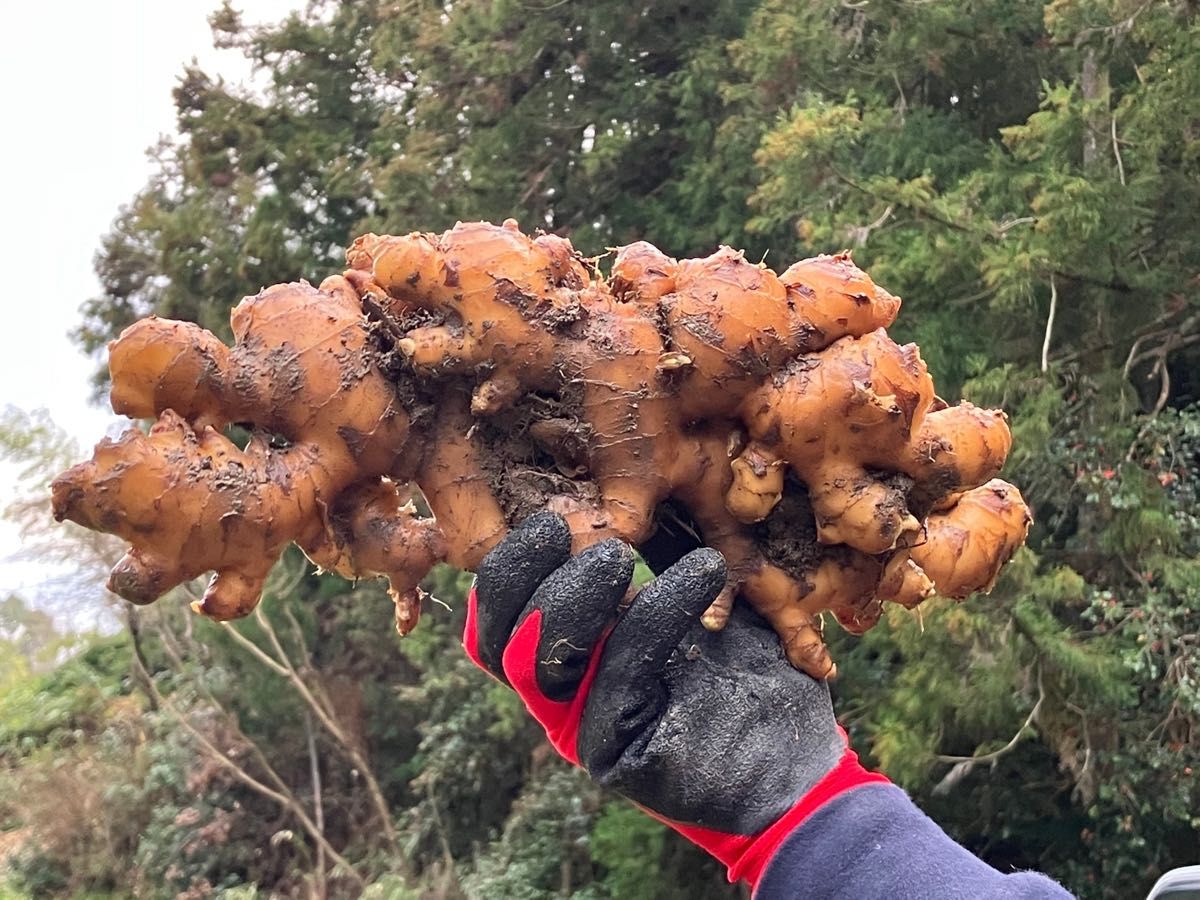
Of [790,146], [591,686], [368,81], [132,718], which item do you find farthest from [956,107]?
[132,718]

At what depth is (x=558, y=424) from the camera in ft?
4.72

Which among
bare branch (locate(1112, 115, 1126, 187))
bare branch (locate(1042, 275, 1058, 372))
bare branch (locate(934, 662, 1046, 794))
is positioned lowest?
bare branch (locate(934, 662, 1046, 794))

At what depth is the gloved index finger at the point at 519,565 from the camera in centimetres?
135

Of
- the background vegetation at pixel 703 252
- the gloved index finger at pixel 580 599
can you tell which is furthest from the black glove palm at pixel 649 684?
the background vegetation at pixel 703 252

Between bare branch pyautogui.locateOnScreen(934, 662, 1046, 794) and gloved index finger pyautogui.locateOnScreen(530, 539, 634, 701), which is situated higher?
gloved index finger pyautogui.locateOnScreen(530, 539, 634, 701)

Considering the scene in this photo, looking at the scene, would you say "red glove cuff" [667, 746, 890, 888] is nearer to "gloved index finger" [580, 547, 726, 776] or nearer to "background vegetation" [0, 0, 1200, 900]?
"gloved index finger" [580, 547, 726, 776]

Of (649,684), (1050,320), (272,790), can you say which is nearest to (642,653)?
(649,684)

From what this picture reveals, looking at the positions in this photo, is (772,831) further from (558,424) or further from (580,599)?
(558,424)

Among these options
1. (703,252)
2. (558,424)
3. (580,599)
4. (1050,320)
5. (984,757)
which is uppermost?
(558,424)

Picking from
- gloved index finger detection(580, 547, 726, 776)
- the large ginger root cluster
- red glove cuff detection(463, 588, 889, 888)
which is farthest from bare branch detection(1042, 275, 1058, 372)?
gloved index finger detection(580, 547, 726, 776)

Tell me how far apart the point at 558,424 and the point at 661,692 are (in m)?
0.40

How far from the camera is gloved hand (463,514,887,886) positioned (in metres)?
1.33

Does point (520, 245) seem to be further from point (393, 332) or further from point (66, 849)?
point (66, 849)

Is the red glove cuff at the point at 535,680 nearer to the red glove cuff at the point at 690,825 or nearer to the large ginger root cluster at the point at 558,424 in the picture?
the red glove cuff at the point at 690,825
